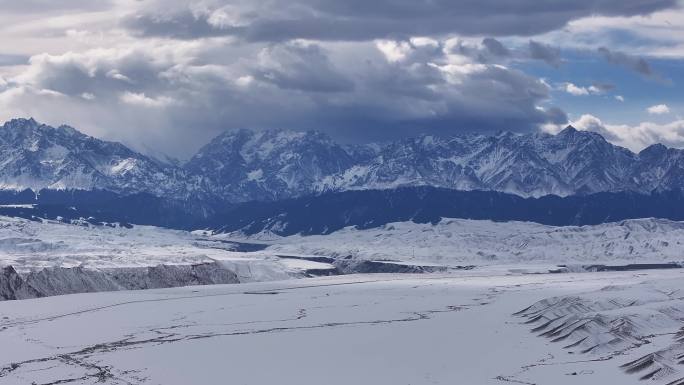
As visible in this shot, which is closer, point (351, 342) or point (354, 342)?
point (354, 342)

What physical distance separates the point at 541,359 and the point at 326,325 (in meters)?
47.4

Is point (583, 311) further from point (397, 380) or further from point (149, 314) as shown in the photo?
point (149, 314)

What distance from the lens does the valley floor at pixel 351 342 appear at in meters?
105

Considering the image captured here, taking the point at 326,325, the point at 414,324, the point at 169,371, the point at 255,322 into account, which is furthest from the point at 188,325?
the point at 169,371

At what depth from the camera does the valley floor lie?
344 feet

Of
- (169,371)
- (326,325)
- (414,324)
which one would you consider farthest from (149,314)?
(169,371)

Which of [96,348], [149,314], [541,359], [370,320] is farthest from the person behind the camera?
[149,314]

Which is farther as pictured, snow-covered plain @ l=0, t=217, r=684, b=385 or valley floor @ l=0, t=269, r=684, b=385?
valley floor @ l=0, t=269, r=684, b=385

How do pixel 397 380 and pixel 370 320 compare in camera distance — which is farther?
pixel 370 320

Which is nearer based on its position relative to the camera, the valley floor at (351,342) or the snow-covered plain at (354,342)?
the snow-covered plain at (354,342)

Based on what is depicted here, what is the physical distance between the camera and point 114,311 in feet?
590

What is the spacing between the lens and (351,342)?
132625 millimetres

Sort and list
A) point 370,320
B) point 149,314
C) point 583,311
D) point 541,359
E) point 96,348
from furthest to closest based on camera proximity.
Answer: point 149,314 < point 370,320 < point 583,311 < point 96,348 < point 541,359

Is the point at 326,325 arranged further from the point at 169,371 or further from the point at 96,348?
the point at 169,371
